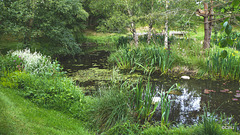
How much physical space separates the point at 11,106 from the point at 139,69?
21.5 ft

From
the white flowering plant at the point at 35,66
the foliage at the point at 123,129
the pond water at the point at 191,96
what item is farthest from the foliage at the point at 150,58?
Result: the foliage at the point at 123,129

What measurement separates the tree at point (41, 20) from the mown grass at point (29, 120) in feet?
22.7

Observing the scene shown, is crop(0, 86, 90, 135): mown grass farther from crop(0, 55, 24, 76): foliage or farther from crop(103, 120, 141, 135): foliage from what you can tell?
crop(0, 55, 24, 76): foliage

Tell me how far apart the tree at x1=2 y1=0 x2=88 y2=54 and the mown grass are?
22.7 feet

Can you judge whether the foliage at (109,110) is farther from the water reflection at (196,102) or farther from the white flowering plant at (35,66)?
the white flowering plant at (35,66)

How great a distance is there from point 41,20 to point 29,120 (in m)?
9.83

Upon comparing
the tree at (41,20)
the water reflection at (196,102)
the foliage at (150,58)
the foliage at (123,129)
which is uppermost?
the tree at (41,20)

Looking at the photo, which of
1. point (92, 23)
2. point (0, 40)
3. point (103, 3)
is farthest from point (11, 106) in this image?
point (92, 23)

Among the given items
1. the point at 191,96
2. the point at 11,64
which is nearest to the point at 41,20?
the point at 11,64

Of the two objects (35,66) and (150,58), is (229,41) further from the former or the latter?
(150,58)

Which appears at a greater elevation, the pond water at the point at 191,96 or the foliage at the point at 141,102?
the foliage at the point at 141,102

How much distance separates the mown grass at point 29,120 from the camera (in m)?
3.41

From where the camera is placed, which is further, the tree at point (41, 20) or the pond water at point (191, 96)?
the tree at point (41, 20)

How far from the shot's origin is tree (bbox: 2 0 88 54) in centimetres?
1040
